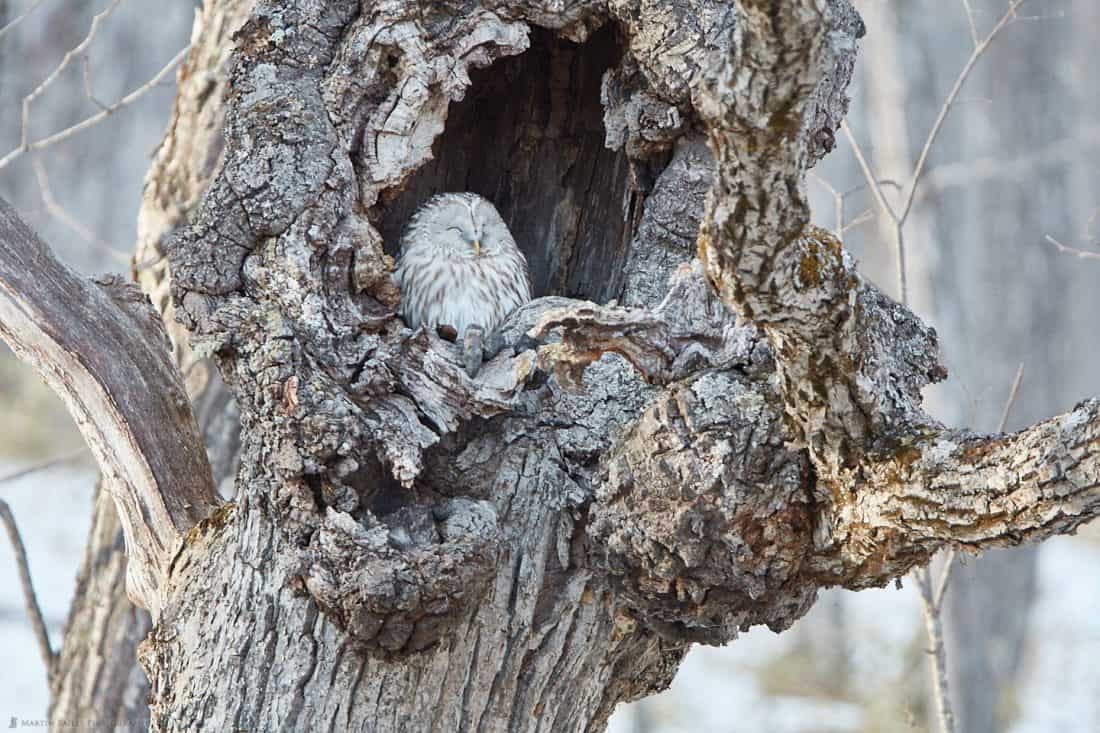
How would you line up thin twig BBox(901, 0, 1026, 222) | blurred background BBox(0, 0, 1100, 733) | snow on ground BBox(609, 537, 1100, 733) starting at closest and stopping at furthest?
thin twig BBox(901, 0, 1026, 222)
blurred background BBox(0, 0, 1100, 733)
snow on ground BBox(609, 537, 1100, 733)

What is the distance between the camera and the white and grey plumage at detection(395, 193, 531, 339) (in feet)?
12.6

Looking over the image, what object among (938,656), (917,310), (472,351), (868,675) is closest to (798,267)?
(472,351)

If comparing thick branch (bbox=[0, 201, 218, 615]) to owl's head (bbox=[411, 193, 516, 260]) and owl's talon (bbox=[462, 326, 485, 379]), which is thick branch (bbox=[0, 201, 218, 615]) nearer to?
owl's talon (bbox=[462, 326, 485, 379])

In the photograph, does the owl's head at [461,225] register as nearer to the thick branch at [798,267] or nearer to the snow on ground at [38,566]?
the thick branch at [798,267]

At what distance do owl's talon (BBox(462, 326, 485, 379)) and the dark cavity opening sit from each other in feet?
2.13

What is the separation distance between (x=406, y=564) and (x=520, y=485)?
1.40 ft

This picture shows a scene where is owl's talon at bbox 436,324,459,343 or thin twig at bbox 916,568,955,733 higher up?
owl's talon at bbox 436,324,459,343

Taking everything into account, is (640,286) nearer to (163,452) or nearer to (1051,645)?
(163,452)

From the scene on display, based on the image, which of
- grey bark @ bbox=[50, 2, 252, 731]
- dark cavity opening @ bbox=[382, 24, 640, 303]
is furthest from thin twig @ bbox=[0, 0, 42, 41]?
dark cavity opening @ bbox=[382, 24, 640, 303]

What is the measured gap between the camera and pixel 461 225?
151 inches

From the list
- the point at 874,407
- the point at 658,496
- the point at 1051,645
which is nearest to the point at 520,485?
the point at 658,496

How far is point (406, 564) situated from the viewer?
8.21 feet

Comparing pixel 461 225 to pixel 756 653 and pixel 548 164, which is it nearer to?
pixel 548 164

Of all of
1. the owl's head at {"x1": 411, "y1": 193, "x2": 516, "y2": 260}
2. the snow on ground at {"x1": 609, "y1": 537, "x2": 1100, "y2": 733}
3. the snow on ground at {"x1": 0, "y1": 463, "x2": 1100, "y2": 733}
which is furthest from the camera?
the snow on ground at {"x1": 609, "y1": 537, "x2": 1100, "y2": 733}
